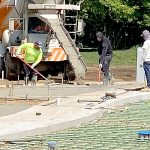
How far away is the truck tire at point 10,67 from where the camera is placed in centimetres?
2417

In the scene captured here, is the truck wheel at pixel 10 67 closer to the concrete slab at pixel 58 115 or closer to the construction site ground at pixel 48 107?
the construction site ground at pixel 48 107

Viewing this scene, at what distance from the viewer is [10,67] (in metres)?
24.3

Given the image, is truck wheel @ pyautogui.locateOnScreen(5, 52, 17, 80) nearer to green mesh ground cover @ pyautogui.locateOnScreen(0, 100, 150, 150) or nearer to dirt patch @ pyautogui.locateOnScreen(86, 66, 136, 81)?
dirt patch @ pyautogui.locateOnScreen(86, 66, 136, 81)

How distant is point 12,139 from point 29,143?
→ 0.34m

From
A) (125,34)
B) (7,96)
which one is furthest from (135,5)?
(7,96)

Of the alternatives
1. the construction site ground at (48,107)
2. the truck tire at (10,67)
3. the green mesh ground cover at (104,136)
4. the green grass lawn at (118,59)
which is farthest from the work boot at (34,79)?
the green grass lawn at (118,59)

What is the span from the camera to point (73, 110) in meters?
13.5

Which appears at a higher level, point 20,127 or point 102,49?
point 102,49

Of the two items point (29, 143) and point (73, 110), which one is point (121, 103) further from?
point (29, 143)

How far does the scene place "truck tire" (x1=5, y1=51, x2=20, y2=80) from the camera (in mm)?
24172

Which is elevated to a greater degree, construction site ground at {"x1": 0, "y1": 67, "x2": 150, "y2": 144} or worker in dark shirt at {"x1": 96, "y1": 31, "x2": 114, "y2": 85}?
worker in dark shirt at {"x1": 96, "y1": 31, "x2": 114, "y2": 85}

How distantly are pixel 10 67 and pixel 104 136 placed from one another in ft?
44.7

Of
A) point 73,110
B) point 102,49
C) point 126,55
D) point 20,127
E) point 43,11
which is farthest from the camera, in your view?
point 126,55

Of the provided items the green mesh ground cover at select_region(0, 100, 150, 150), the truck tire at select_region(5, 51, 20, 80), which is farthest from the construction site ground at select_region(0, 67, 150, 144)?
the truck tire at select_region(5, 51, 20, 80)
